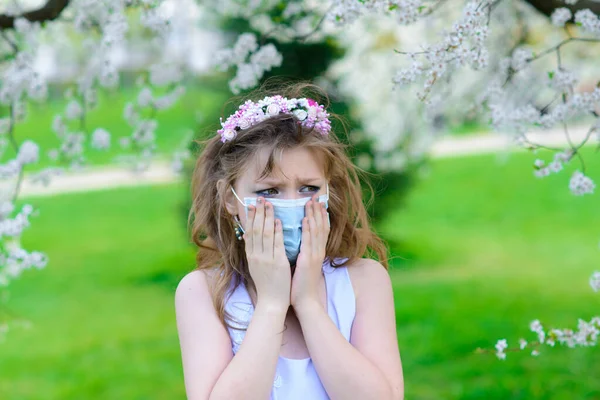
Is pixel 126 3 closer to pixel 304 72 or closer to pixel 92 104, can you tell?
pixel 92 104

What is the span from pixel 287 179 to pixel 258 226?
15cm

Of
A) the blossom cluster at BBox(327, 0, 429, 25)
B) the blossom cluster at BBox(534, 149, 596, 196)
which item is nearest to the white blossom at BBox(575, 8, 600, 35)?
the blossom cluster at BBox(534, 149, 596, 196)

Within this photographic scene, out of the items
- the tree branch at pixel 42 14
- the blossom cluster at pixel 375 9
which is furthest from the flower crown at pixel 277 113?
the tree branch at pixel 42 14

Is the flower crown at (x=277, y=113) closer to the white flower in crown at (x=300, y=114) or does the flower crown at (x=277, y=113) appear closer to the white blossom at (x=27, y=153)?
the white flower in crown at (x=300, y=114)

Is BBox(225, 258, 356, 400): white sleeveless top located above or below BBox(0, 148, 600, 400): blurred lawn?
above

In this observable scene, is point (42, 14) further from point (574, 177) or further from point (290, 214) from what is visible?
point (574, 177)

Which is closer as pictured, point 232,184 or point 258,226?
point 258,226

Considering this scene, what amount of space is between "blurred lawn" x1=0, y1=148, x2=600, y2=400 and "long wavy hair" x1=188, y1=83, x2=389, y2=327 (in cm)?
57

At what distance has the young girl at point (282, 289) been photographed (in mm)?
2018

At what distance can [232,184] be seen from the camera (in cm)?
227

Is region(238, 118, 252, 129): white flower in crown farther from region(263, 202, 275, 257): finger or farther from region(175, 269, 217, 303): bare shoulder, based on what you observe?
region(175, 269, 217, 303): bare shoulder

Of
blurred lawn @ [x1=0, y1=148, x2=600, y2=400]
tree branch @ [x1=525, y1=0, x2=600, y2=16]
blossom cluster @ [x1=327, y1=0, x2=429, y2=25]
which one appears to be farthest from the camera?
blurred lawn @ [x1=0, y1=148, x2=600, y2=400]

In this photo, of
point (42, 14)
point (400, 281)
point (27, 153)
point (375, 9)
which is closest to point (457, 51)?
point (375, 9)

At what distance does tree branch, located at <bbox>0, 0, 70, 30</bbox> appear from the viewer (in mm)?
3680
